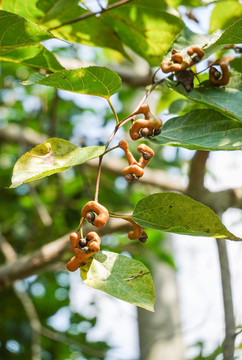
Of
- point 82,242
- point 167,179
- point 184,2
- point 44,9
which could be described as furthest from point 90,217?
point 167,179

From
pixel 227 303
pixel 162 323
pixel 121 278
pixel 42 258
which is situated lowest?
pixel 162 323

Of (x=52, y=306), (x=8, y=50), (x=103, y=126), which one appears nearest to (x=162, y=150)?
(x=103, y=126)

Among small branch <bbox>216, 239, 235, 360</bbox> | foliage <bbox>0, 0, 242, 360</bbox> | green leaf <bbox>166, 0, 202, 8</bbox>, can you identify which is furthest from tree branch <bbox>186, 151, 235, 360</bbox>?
green leaf <bbox>166, 0, 202, 8</bbox>

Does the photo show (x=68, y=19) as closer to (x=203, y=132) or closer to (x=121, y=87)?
(x=121, y=87)

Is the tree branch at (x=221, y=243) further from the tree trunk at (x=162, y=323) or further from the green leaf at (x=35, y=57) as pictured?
the tree trunk at (x=162, y=323)

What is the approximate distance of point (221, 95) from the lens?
573 mm

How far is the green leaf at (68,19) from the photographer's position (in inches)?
27.4

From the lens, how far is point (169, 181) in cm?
150

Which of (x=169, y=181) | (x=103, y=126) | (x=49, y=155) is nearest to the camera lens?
(x=49, y=155)

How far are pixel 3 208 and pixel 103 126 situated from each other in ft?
2.09

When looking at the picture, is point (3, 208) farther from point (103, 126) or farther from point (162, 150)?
point (162, 150)

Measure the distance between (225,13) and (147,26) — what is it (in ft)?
0.45

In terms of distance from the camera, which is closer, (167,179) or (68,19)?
(68,19)

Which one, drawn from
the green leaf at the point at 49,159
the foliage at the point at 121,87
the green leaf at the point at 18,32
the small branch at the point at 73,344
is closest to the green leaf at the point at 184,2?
the foliage at the point at 121,87
